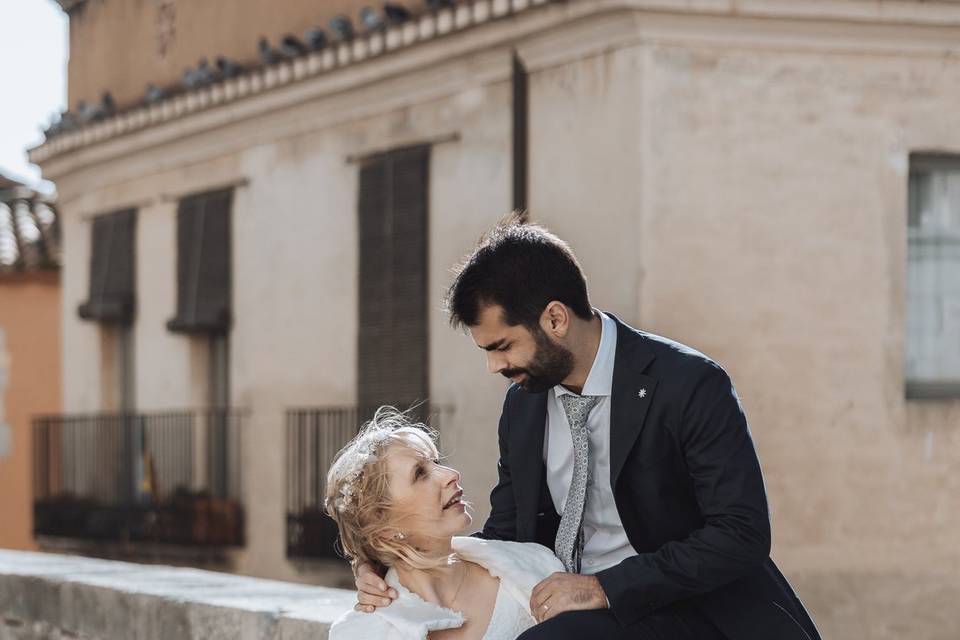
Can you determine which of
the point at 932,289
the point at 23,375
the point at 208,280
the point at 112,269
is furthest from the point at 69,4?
the point at 932,289

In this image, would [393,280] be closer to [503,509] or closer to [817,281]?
[817,281]

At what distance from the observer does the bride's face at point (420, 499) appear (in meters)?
3.68

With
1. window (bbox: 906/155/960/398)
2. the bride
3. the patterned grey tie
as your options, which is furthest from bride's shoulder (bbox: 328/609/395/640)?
window (bbox: 906/155/960/398)

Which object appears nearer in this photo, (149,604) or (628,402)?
(628,402)

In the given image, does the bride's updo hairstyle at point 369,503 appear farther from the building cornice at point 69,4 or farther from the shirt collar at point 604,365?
the building cornice at point 69,4

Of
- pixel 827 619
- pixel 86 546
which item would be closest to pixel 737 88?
pixel 827 619

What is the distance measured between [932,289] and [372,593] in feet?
22.9

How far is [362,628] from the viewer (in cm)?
360

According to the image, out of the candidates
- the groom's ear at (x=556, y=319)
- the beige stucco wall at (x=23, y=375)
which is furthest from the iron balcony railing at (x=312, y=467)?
the groom's ear at (x=556, y=319)

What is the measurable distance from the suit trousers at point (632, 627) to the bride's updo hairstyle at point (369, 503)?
396 mm

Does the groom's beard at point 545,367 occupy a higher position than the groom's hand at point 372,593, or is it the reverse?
the groom's beard at point 545,367

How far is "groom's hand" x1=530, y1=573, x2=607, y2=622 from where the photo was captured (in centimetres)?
348

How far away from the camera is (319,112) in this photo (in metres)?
12.0

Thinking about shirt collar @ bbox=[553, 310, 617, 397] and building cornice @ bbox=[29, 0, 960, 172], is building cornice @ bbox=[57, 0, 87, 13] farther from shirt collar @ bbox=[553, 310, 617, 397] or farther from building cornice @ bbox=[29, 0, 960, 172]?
shirt collar @ bbox=[553, 310, 617, 397]
